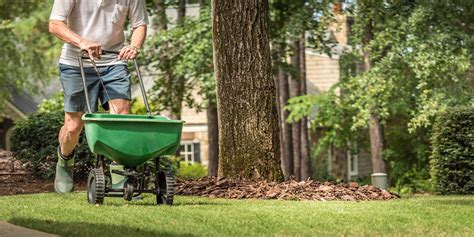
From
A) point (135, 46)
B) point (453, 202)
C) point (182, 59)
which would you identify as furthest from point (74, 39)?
point (182, 59)

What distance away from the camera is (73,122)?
9.88 m

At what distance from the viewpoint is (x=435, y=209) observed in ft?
31.5

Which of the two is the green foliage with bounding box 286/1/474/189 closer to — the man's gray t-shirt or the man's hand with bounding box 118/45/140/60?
the man's gray t-shirt

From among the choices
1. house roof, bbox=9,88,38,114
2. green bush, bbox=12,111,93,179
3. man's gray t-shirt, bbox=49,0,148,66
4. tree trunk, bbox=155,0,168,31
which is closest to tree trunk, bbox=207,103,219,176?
tree trunk, bbox=155,0,168,31

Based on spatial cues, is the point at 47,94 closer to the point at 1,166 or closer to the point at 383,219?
the point at 1,166

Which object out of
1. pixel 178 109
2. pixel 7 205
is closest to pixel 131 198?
pixel 7 205

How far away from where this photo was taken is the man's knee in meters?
9.85

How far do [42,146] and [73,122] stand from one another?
13.8 feet

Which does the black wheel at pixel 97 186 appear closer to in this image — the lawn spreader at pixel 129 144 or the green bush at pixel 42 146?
the lawn spreader at pixel 129 144

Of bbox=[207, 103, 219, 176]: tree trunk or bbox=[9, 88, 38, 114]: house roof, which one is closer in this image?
bbox=[207, 103, 219, 176]: tree trunk

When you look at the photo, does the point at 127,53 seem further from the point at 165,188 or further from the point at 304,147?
the point at 304,147

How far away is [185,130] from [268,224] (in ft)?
107

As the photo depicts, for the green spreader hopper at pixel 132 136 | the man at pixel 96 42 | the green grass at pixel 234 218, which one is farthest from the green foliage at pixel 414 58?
the green spreader hopper at pixel 132 136

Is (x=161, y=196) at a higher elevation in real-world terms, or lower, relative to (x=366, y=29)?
lower
